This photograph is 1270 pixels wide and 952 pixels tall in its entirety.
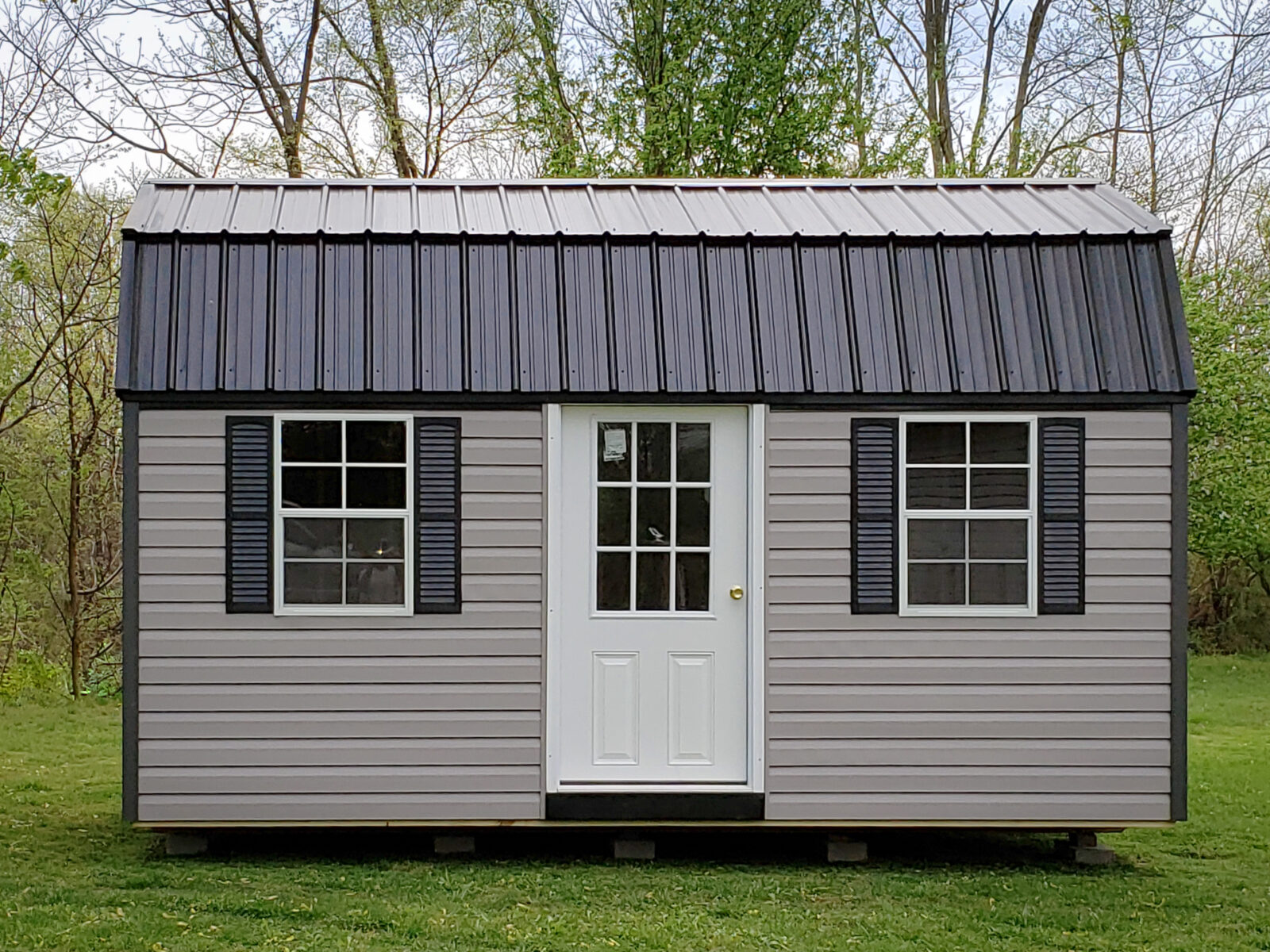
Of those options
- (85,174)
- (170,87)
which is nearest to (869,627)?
(85,174)

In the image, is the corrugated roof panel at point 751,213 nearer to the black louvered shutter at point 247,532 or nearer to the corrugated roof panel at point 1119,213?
the corrugated roof panel at point 1119,213

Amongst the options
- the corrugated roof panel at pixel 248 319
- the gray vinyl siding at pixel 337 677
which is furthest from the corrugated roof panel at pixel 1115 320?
the corrugated roof panel at pixel 248 319

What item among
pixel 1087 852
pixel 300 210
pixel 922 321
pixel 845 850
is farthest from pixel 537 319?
pixel 1087 852

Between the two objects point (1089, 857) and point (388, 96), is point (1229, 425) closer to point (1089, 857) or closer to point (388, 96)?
point (1089, 857)

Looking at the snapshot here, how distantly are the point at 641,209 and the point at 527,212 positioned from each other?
0.56 m

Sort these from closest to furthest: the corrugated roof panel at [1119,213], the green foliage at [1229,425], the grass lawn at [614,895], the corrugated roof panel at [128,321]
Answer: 1. the grass lawn at [614,895]
2. the corrugated roof panel at [128,321]
3. the corrugated roof panel at [1119,213]
4. the green foliage at [1229,425]

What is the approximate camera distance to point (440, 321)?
20.4ft

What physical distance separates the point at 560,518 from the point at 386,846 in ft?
5.68

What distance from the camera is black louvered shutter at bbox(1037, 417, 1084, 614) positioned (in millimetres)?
6176

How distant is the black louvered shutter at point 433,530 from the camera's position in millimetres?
6090

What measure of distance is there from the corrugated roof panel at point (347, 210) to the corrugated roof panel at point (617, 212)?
95 centimetres

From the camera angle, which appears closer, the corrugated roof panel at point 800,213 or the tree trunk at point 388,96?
the corrugated roof panel at point 800,213

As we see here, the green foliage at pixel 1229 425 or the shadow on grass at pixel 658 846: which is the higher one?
the green foliage at pixel 1229 425

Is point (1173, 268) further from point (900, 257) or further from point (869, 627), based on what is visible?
point (869, 627)
